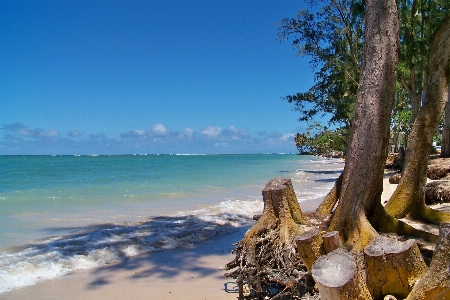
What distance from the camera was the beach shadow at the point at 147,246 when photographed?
19.7 ft

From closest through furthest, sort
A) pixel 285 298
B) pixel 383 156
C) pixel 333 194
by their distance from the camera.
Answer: pixel 285 298, pixel 383 156, pixel 333 194

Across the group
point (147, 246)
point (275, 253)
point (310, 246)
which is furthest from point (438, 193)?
→ point (310, 246)

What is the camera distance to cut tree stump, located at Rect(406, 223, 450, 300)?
8.55 feet

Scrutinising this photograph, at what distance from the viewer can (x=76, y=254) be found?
22.8 feet

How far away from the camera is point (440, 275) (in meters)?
2.65

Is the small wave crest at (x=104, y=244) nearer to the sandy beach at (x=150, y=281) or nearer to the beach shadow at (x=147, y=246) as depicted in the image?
the beach shadow at (x=147, y=246)

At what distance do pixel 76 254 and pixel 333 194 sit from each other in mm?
4498

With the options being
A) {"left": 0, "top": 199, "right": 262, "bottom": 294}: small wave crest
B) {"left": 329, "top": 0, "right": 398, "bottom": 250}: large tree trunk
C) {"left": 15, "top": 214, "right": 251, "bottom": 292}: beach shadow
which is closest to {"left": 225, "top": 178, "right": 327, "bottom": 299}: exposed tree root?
{"left": 329, "top": 0, "right": 398, "bottom": 250}: large tree trunk

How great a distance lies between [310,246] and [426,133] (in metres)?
3.06

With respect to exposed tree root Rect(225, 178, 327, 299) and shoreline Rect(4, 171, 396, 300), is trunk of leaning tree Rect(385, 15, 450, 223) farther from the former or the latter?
shoreline Rect(4, 171, 396, 300)

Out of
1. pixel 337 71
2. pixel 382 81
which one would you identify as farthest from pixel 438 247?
pixel 337 71

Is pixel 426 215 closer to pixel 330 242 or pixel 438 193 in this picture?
pixel 330 242

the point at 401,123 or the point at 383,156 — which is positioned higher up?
the point at 401,123

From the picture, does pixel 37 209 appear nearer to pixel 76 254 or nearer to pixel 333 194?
pixel 76 254
